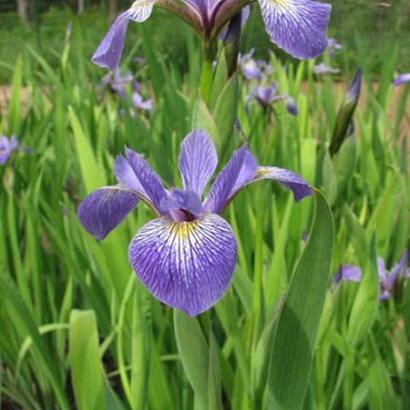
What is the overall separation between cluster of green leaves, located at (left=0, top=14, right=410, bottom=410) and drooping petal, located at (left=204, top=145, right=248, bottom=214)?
2.3 inches

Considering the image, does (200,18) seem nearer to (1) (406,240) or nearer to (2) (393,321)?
(2) (393,321)

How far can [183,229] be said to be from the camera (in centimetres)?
48

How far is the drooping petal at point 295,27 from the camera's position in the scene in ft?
1.85

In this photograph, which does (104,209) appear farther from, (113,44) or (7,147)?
(7,147)

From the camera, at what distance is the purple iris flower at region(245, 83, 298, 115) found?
165cm

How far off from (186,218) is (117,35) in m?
0.19

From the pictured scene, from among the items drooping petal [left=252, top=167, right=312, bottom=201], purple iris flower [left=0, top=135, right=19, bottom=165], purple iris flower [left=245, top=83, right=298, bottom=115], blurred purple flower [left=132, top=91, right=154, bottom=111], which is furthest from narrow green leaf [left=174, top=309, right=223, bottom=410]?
blurred purple flower [left=132, top=91, right=154, bottom=111]

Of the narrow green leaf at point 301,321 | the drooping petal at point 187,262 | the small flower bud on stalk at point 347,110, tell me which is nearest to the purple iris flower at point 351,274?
the small flower bud on stalk at point 347,110

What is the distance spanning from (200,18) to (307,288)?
0.24 m

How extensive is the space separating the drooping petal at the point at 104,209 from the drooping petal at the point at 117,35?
4.8 inches

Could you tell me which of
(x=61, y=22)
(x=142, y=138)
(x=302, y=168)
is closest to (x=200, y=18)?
(x=302, y=168)

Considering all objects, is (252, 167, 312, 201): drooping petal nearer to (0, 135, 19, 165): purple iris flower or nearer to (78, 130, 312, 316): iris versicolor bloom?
(78, 130, 312, 316): iris versicolor bloom

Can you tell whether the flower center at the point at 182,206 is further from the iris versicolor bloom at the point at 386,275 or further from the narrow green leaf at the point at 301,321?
the iris versicolor bloom at the point at 386,275

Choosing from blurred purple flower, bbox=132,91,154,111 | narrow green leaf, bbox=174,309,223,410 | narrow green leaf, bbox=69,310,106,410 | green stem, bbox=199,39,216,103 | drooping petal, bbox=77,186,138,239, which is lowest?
blurred purple flower, bbox=132,91,154,111
